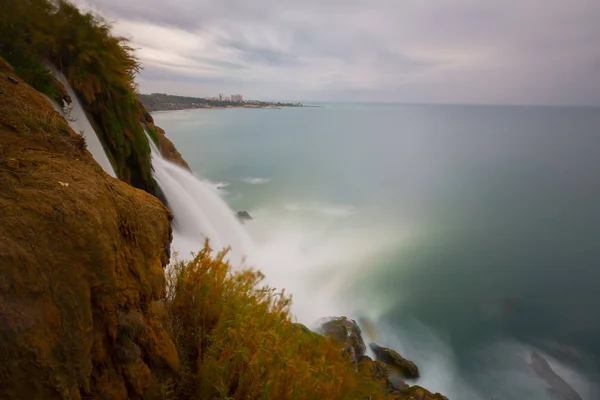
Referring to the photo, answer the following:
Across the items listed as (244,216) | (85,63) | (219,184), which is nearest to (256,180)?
(219,184)

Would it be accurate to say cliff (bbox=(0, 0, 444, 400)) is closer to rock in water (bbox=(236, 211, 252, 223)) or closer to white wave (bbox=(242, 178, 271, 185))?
rock in water (bbox=(236, 211, 252, 223))

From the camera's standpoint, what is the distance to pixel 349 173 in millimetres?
38406

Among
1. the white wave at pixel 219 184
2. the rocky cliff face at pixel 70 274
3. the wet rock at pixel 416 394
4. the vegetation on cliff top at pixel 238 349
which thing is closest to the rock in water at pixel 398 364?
the wet rock at pixel 416 394

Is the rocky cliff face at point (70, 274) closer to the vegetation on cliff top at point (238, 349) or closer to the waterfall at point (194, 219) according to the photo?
the vegetation on cliff top at point (238, 349)

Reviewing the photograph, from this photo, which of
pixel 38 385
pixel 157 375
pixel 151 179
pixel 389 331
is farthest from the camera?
pixel 389 331

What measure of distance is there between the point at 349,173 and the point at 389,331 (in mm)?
27550

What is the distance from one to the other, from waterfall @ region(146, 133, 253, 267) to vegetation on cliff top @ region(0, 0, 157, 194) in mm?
1164

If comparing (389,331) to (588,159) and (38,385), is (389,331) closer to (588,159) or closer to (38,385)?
(38,385)

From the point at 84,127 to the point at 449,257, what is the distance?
17.8 m

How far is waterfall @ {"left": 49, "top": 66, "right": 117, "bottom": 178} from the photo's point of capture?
17.1 ft

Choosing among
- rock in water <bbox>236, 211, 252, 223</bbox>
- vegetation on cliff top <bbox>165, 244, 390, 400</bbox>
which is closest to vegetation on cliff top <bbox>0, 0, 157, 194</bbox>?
vegetation on cliff top <bbox>165, 244, 390, 400</bbox>

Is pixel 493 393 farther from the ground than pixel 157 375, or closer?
closer

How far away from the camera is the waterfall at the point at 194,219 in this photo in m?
7.44

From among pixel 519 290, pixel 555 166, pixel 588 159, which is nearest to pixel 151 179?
pixel 519 290
